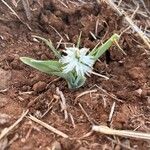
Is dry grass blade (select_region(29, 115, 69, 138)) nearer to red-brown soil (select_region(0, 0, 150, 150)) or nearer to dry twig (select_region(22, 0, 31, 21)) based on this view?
red-brown soil (select_region(0, 0, 150, 150))

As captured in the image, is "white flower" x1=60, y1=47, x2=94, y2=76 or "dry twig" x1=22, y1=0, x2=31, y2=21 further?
"dry twig" x1=22, y1=0, x2=31, y2=21

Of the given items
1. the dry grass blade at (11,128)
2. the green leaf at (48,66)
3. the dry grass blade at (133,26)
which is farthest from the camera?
the dry grass blade at (133,26)

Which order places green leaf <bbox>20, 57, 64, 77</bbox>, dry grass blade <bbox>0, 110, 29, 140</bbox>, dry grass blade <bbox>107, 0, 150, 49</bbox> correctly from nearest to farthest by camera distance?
dry grass blade <bbox>0, 110, 29, 140</bbox> < green leaf <bbox>20, 57, 64, 77</bbox> < dry grass blade <bbox>107, 0, 150, 49</bbox>

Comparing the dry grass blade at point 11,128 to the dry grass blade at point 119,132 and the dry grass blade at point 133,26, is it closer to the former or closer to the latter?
the dry grass blade at point 119,132

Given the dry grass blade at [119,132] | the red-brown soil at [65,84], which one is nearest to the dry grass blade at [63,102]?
the red-brown soil at [65,84]

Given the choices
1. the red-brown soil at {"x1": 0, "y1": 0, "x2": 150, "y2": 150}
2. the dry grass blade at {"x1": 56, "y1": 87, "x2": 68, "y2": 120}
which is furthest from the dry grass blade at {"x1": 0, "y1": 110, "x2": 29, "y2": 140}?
the dry grass blade at {"x1": 56, "y1": 87, "x2": 68, "y2": 120}

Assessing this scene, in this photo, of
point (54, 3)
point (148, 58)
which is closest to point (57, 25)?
point (54, 3)

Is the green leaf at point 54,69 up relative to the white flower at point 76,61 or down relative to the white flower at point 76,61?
down

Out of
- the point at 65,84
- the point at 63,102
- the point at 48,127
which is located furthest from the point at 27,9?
the point at 48,127

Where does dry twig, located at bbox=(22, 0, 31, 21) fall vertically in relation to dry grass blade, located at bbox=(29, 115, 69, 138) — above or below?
above
